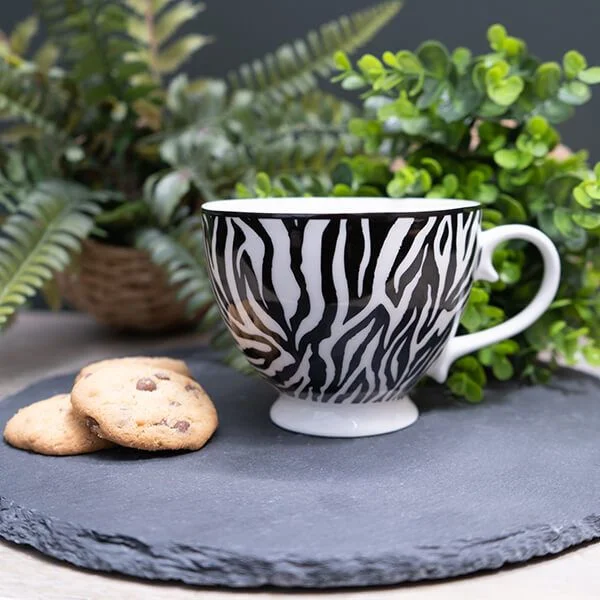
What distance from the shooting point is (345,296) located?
→ 22.0 inches

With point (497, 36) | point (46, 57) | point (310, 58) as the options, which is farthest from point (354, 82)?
point (46, 57)

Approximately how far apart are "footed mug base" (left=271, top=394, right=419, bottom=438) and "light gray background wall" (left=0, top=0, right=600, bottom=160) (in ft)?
2.11

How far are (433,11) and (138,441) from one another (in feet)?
2.69

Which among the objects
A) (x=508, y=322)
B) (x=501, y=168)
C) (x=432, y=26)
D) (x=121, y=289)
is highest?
(x=432, y=26)

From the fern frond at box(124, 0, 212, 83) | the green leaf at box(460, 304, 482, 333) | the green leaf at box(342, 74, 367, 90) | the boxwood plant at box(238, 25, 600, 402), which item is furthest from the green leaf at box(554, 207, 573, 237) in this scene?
the fern frond at box(124, 0, 212, 83)

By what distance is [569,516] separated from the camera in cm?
48

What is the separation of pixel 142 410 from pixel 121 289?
400mm

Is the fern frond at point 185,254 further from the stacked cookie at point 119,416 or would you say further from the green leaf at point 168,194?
the stacked cookie at point 119,416

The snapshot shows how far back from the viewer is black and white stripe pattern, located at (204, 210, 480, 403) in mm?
550

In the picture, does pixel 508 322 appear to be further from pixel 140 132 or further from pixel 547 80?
pixel 140 132

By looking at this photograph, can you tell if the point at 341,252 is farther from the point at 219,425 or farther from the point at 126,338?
the point at 126,338

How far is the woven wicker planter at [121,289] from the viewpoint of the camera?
916 mm

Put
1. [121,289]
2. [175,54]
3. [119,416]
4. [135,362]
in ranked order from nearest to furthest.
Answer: [119,416], [135,362], [121,289], [175,54]

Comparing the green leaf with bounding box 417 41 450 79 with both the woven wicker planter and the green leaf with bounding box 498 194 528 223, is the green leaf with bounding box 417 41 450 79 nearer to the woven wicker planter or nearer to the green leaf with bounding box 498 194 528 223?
the green leaf with bounding box 498 194 528 223
